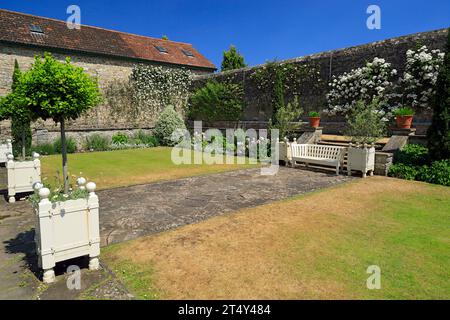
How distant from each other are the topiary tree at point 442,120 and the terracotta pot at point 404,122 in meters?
1.83

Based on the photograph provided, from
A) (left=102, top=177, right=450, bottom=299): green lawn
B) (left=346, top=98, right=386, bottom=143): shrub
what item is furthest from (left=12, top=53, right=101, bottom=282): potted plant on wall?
(left=346, top=98, right=386, bottom=143): shrub

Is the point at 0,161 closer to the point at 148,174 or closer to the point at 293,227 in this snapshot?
the point at 148,174

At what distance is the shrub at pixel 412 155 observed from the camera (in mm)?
9625

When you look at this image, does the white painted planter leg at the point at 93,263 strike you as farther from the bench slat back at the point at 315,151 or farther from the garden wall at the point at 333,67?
the garden wall at the point at 333,67

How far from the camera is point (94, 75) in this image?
68.1 ft

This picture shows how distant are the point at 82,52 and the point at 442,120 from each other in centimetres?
2101

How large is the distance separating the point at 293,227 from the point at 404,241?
5.64 feet

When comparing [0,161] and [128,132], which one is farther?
[128,132]

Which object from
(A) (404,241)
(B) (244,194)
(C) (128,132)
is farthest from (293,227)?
(C) (128,132)

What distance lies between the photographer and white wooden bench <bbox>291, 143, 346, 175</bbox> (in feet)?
33.3

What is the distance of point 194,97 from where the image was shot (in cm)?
2294

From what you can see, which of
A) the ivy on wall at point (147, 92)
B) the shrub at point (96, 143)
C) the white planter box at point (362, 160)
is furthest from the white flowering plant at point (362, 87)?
the shrub at point (96, 143)

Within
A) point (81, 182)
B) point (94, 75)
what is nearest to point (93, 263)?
point (81, 182)

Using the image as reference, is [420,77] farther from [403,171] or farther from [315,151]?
[315,151]
